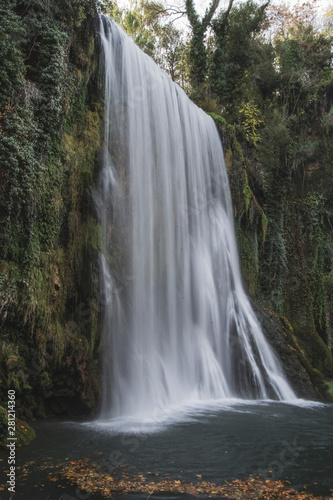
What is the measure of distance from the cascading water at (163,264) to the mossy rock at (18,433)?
1.87 meters

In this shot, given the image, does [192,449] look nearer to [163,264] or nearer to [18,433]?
[18,433]

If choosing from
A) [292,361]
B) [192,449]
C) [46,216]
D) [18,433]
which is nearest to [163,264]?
[46,216]

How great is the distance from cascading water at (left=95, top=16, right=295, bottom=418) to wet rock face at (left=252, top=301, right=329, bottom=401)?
0.34 meters

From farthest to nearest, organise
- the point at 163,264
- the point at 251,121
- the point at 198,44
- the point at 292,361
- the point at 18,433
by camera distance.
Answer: the point at 198,44 < the point at 251,121 < the point at 292,361 < the point at 163,264 < the point at 18,433

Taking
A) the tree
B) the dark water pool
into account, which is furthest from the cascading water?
the tree

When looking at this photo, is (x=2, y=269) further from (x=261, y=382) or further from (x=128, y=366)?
(x=261, y=382)

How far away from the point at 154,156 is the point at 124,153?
128cm

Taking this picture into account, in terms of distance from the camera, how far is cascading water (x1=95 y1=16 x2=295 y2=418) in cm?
815

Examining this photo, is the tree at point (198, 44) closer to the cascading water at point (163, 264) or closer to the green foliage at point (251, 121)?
the green foliage at point (251, 121)

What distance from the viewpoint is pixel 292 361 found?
1104 centimetres

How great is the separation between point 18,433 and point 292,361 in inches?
315

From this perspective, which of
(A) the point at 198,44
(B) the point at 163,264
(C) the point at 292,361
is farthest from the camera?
(A) the point at 198,44

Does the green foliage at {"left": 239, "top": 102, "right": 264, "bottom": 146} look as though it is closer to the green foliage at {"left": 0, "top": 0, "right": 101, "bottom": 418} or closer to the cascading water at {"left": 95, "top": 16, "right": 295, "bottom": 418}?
the cascading water at {"left": 95, "top": 16, "right": 295, "bottom": 418}

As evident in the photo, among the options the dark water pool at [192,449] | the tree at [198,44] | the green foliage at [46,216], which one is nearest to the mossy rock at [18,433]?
the dark water pool at [192,449]
